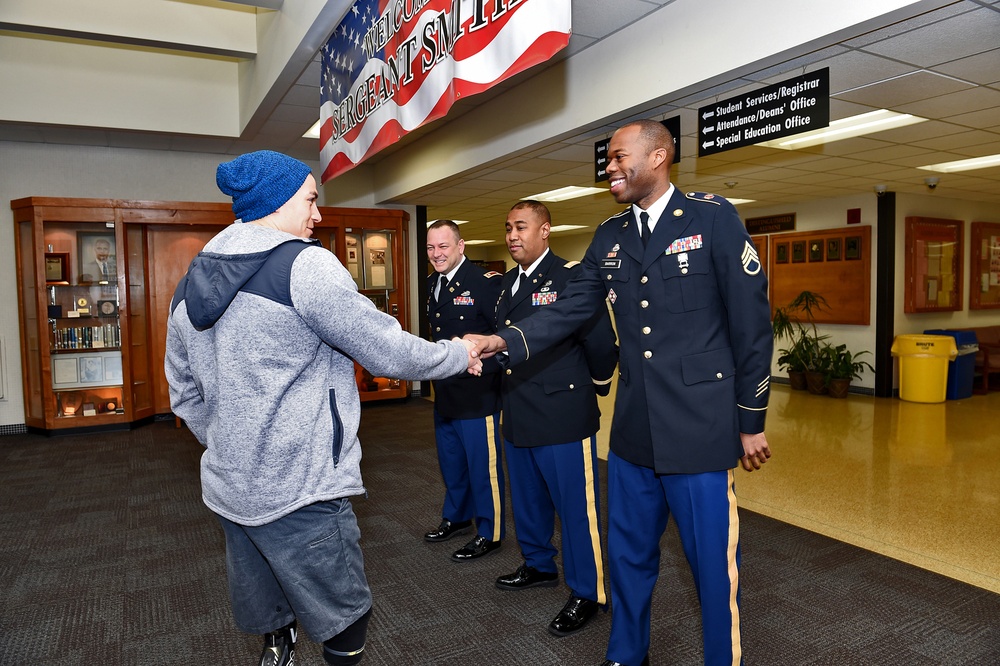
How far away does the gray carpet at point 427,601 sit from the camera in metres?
2.50

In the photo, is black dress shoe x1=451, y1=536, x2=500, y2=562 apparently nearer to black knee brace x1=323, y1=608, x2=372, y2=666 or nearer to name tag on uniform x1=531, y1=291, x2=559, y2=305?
name tag on uniform x1=531, y1=291, x2=559, y2=305

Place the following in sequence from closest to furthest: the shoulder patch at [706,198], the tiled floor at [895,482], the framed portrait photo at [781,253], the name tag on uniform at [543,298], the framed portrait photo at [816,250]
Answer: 1. the shoulder patch at [706,198]
2. the name tag on uniform at [543,298]
3. the tiled floor at [895,482]
4. the framed portrait photo at [816,250]
5. the framed portrait photo at [781,253]

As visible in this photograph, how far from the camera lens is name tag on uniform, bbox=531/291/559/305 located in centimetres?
281

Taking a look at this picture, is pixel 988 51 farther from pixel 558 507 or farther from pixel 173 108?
pixel 173 108

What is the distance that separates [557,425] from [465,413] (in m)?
0.77

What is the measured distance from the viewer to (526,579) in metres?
3.02

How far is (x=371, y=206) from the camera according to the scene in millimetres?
8938

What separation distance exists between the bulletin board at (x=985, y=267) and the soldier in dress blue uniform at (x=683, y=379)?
991 centimetres

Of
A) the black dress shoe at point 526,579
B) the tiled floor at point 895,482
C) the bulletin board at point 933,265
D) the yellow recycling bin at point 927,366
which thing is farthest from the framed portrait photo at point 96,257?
the bulletin board at point 933,265

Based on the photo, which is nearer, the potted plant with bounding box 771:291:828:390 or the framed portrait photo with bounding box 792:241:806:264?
the potted plant with bounding box 771:291:828:390

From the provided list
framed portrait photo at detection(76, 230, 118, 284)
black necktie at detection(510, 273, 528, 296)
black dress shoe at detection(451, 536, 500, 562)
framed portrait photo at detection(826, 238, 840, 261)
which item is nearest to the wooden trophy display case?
framed portrait photo at detection(76, 230, 118, 284)

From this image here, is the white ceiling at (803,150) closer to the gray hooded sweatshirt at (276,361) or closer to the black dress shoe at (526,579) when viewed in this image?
the black dress shoe at (526,579)

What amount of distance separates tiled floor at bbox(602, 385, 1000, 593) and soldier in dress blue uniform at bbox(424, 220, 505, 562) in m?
1.84

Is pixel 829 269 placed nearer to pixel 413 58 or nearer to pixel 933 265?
pixel 933 265
